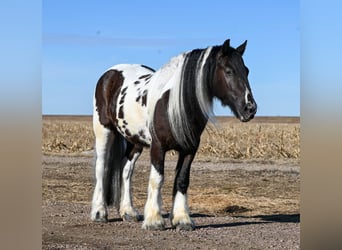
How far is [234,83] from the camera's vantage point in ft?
17.1

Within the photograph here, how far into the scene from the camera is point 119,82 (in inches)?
257

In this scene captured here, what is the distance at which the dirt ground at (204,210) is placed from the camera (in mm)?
5035

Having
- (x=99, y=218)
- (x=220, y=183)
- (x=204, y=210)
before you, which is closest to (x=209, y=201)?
(x=204, y=210)

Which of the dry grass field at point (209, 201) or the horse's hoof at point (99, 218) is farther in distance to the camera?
the horse's hoof at point (99, 218)

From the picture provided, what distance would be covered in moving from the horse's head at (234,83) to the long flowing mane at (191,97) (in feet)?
0.33

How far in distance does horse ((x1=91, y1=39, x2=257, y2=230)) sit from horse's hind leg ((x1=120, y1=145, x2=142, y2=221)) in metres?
0.01

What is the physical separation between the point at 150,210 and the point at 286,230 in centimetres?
150

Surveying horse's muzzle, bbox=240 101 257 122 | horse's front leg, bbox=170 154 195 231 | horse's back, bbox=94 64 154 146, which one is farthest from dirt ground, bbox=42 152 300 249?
horse's muzzle, bbox=240 101 257 122

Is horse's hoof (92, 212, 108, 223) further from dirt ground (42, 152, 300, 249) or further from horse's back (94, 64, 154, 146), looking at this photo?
horse's back (94, 64, 154, 146)

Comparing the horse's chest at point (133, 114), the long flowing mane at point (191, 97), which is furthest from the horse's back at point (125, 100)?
the long flowing mane at point (191, 97)

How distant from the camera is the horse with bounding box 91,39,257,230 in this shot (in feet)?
17.3

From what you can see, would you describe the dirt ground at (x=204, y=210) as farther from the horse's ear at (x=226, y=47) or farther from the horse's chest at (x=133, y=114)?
the horse's ear at (x=226, y=47)
